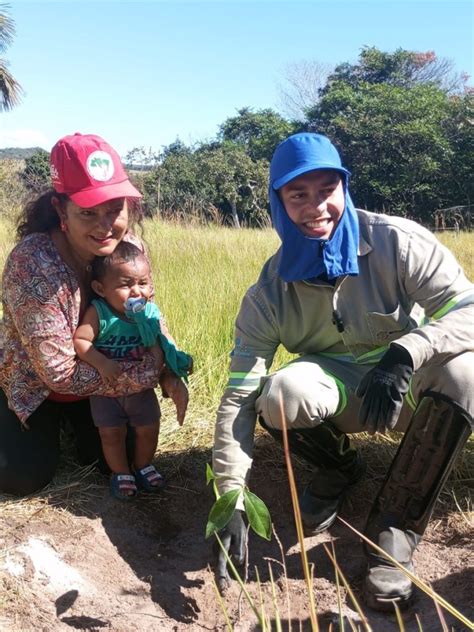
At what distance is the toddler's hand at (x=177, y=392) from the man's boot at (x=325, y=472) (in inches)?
14.6

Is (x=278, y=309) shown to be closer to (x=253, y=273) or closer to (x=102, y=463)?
(x=102, y=463)

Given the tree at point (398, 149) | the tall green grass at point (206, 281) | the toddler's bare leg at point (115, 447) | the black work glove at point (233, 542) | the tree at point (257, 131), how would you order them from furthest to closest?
the tree at point (257, 131)
the tree at point (398, 149)
the tall green grass at point (206, 281)
the toddler's bare leg at point (115, 447)
the black work glove at point (233, 542)

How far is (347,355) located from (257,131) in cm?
2844

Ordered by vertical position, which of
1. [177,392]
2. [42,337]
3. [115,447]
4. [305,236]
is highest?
[305,236]

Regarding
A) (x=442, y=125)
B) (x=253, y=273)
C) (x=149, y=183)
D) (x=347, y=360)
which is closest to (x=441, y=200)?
(x=442, y=125)

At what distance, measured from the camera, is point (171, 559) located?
7.39 ft

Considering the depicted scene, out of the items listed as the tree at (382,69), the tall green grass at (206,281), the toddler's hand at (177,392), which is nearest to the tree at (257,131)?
the tree at (382,69)

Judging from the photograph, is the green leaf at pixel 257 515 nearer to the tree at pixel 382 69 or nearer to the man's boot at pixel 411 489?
the man's boot at pixel 411 489

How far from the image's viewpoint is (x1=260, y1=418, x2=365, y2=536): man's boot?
2.23m

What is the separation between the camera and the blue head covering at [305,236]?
2.01 meters

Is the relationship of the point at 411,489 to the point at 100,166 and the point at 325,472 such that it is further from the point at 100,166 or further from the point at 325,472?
the point at 100,166

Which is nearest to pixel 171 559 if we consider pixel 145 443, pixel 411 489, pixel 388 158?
pixel 145 443

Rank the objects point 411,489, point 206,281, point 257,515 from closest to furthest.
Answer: point 257,515, point 411,489, point 206,281

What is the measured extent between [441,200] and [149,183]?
1048 cm
